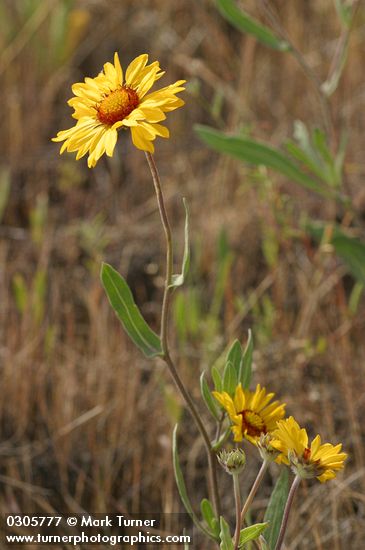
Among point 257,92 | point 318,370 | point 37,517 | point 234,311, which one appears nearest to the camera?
point 37,517

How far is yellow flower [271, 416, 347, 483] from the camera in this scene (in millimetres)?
994

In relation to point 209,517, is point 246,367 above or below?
above

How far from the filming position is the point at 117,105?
3.61ft

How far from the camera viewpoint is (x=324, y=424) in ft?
5.89

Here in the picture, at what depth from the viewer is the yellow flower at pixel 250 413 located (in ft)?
3.66

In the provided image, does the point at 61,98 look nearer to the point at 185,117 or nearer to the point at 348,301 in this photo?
the point at 185,117

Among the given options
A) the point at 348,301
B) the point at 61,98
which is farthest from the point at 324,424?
the point at 61,98

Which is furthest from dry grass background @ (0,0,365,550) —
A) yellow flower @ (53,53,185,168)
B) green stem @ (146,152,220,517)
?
yellow flower @ (53,53,185,168)

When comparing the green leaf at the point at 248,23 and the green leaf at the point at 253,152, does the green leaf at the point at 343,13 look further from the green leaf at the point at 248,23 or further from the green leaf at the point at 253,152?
the green leaf at the point at 253,152

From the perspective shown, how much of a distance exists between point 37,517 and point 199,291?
2.96ft

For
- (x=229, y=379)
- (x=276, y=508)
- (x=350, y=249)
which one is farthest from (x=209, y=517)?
(x=350, y=249)

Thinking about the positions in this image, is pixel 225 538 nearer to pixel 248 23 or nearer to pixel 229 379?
pixel 229 379

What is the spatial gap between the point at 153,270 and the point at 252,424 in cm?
113

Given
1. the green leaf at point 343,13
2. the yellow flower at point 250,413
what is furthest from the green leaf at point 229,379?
the green leaf at point 343,13
